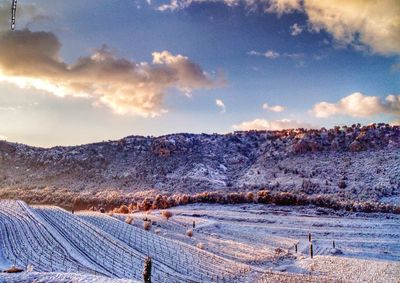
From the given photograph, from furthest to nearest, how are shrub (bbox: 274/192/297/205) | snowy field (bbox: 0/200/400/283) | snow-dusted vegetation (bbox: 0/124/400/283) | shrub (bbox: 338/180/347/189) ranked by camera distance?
shrub (bbox: 338/180/347/189) → shrub (bbox: 274/192/297/205) → snow-dusted vegetation (bbox: 0/124/400/283) → snowy field (bbox: 0/200/400/283)

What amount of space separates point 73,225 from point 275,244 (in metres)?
15.4

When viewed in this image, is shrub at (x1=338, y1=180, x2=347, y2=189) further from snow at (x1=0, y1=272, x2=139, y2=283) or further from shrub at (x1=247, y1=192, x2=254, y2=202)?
snow at (x1=0, y1=272, x2=139, y2=283)

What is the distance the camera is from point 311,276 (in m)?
25.6

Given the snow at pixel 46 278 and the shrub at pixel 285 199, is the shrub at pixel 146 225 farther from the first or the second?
the snow at pixel 46 278

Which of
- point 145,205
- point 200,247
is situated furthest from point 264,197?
point 200,247

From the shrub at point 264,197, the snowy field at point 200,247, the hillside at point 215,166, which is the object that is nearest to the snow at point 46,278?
the snowy field at point 200,247

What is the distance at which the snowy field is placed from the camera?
80.1 ft

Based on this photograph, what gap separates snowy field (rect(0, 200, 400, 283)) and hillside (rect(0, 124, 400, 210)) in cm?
1630

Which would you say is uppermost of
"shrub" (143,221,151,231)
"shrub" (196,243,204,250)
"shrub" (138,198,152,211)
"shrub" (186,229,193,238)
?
"shrub" (138,198,152,211)

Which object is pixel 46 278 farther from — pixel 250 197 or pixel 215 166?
pixel 215 166

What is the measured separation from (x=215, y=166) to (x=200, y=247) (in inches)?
1741

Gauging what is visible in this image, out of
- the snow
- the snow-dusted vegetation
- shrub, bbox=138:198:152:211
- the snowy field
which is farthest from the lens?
shrub, bbox=138:198:152:211

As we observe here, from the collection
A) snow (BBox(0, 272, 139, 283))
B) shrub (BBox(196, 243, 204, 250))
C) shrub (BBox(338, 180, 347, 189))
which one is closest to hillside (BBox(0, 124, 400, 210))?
shrub (BBox(338, 180, 347, 189))

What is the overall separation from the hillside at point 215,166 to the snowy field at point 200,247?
16299 millimetres
